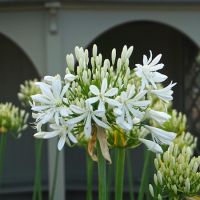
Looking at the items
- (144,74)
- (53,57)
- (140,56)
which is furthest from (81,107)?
(140,56)

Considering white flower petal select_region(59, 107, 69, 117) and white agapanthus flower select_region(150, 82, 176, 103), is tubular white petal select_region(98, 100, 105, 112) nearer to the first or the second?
white flower petal select_region(59, 107, 69, 117)

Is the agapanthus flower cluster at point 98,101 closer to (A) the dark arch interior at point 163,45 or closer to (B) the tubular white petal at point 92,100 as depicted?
(B) the tubular white petal at point 92,100

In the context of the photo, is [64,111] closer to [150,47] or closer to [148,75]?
[148,75]

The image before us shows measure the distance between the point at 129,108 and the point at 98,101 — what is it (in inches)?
4.5

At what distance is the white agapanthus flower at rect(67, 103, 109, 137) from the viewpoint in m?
2.10

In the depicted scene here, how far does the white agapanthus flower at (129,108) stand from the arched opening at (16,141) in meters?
8.37

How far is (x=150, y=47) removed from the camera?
423 inches

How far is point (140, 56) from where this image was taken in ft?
34.4

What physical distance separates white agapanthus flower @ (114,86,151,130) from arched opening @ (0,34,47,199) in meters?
8.37

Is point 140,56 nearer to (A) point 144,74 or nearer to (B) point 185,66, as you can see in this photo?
(B) point 185,66

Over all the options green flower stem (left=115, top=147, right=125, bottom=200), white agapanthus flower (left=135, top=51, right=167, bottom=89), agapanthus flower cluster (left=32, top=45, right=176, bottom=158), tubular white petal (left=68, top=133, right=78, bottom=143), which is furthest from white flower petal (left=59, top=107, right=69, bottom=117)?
green flower stem (left=115, top=147, right=125, bottom=200)

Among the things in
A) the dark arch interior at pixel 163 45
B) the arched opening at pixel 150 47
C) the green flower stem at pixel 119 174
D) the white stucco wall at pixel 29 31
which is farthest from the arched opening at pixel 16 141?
the green flower stem at pixel 119 174

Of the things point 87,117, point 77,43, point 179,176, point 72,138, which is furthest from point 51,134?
point 77,43

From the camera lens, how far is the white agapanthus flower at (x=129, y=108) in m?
2.07
